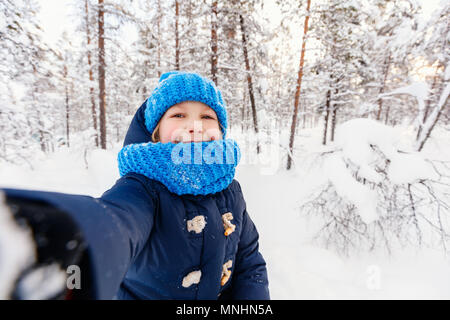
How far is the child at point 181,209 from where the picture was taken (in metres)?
0.94

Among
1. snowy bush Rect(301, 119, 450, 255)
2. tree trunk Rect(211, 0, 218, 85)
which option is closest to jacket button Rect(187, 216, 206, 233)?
snowy bush Rect(301, 119, 450, 255)

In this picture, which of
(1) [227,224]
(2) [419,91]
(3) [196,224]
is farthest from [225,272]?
(2) [419,91]

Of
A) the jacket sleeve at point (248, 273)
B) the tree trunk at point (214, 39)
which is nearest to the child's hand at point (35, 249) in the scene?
the jacket sleeve at point (248, 273)

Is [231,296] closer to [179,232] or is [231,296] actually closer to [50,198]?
[179,232]

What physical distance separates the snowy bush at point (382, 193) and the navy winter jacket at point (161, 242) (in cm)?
269

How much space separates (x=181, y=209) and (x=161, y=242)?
0.23m

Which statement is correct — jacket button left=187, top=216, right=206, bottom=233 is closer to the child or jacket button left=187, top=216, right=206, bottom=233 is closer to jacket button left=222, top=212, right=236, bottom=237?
the child

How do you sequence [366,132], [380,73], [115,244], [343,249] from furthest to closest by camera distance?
[380,73] < [343,249] < [366,132] < [115,244]

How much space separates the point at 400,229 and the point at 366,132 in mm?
1936

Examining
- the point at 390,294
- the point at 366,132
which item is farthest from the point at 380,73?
the point at 390,294

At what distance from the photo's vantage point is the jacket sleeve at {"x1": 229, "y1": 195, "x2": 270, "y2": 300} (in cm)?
151

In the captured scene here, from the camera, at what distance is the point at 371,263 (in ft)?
11.4

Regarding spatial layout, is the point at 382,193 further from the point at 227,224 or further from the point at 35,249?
the point at 35,249
